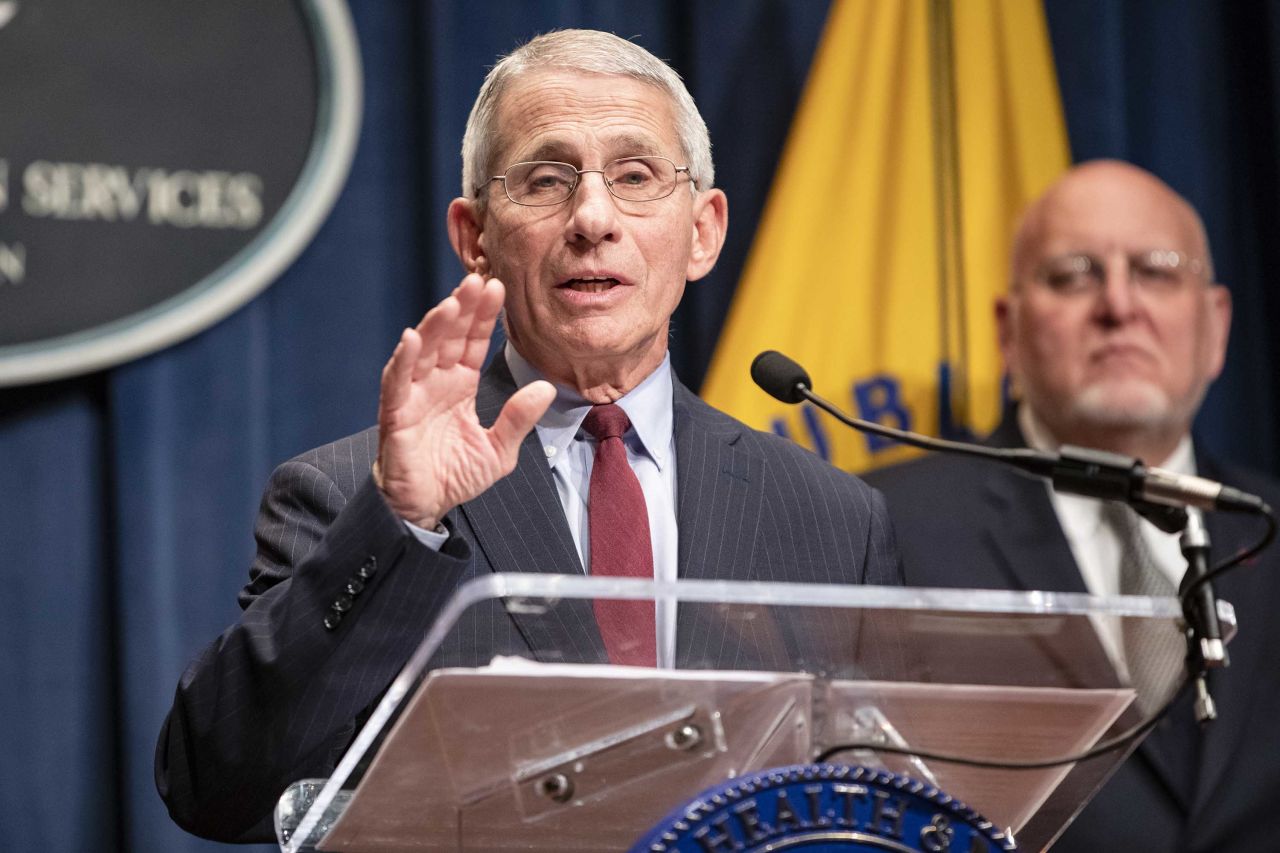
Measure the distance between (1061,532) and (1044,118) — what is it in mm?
947

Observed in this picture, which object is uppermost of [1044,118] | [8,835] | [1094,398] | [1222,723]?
[1044,118]

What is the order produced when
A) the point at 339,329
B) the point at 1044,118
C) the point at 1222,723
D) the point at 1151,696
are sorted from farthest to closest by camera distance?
the point at 1044,118 < the point at 339,329 < the point at 1222,723 < the point at 1151,696

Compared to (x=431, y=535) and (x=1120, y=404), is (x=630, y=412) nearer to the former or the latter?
(x=431, y=535)

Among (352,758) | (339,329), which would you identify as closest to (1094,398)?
(339,329)

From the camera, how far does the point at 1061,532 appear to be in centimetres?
288

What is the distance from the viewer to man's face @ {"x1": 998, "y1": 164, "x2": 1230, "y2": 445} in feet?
9.95

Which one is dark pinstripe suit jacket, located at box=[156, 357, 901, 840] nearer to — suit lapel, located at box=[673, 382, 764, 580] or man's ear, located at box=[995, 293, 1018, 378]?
suit lapel, located at box=[673, 382, 764, 580]

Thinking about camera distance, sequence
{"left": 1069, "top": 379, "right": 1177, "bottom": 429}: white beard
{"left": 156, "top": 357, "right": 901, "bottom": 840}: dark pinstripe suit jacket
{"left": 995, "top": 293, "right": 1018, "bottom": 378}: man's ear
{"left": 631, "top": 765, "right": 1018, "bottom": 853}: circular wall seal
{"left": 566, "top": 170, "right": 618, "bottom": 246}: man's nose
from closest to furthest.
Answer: {"left": 631, "top": 765, "right": 1018, "bottom": 853}: circular wall seal, {"left": 156, "top": 357, "right": 901, "bottom": 840}: dark pinstripe suit jacket, {"left": 566, "top": 170, "right": 618, "bottom": 246}: man's nose, {"left": 1069, "top": 379, "right": 1177, "bottom": 429}: white beard, {"left": 995, "top": 293, "right": 1018, "bottom": 378}: man's ear

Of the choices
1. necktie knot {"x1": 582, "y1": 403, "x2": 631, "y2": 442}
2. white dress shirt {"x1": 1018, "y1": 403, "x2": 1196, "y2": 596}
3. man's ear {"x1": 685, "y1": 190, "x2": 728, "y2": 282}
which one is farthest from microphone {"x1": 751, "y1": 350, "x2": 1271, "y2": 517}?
white dress shirt {"x1": 1018, "y1": 403, "x2": 1196, "y2": 596}

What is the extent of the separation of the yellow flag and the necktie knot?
4.04ft

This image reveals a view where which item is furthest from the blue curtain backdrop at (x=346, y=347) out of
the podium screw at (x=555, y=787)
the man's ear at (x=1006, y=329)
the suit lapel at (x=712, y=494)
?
the podium screw at (x=555, y=787)

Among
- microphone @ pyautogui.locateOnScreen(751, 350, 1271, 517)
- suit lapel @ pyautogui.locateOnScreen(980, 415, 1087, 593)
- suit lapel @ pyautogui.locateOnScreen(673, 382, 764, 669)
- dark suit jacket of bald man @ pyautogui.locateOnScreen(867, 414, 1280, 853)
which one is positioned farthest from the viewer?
suit lapel @ pyautogui.locateOnScreen(980, 415, 1087, 593)

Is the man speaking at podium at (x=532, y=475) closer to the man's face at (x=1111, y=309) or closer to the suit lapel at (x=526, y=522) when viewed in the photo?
the suit lapel at (x=526, y=522)

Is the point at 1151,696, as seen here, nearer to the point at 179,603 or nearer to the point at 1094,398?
the point at 1094,398
